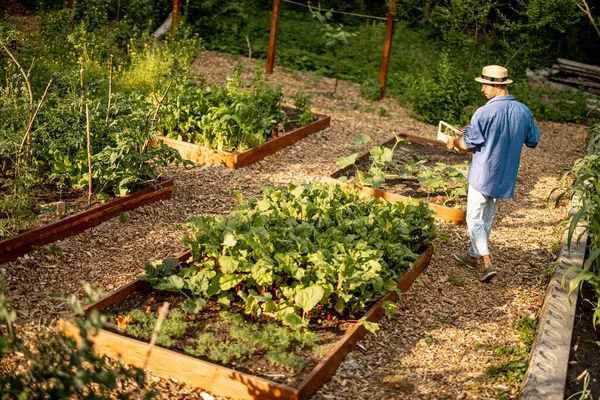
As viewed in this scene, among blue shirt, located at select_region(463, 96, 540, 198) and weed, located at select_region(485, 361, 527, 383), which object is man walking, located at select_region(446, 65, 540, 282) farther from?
weed, located at select_region(485, 361, 527, 383)

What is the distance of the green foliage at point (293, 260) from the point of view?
4.77 m

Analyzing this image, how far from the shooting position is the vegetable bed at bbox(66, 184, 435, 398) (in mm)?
4258

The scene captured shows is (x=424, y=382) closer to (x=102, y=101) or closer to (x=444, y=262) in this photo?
(x=444, y=262)

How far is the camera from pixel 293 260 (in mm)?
4883

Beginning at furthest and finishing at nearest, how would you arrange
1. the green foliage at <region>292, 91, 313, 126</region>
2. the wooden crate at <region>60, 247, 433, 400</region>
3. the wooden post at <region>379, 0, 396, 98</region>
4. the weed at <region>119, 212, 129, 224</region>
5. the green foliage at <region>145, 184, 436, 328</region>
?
the wooden post at <region>379, 0, 396, 98</region>
the green foliage at <region>292, 91, 313, 126</region>
the weed at <region>119, 212, 129, 224</region>
the green foliage at <region>145, 184, 436, 328</region>
the wooden crate at <region>60, 247, 433, 400</region>

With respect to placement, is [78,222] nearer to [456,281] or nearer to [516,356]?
[456,281]

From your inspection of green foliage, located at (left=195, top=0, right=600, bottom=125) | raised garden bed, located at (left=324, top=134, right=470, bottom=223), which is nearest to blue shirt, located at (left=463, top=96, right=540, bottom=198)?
raised garden bed, located at (left=324, top=134, right=470, bottom=223)

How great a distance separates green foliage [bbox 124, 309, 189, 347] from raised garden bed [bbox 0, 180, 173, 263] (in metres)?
1.28

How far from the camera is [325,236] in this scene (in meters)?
5.26

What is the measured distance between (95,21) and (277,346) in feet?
24.1

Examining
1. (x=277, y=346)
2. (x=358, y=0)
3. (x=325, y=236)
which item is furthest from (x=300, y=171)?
(x=358, y=0)

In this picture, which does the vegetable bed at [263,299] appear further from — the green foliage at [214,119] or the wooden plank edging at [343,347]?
the green foliage at [214,119]

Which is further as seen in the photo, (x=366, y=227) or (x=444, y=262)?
(x=444, y=262)

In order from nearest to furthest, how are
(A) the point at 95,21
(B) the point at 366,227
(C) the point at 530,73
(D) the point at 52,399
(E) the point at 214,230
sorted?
(D) the point at 52,399 < (E) the point at 214,230 < (B) the point at 366,227 < (A) the point at 95,21 < (C) the point at 530,73
